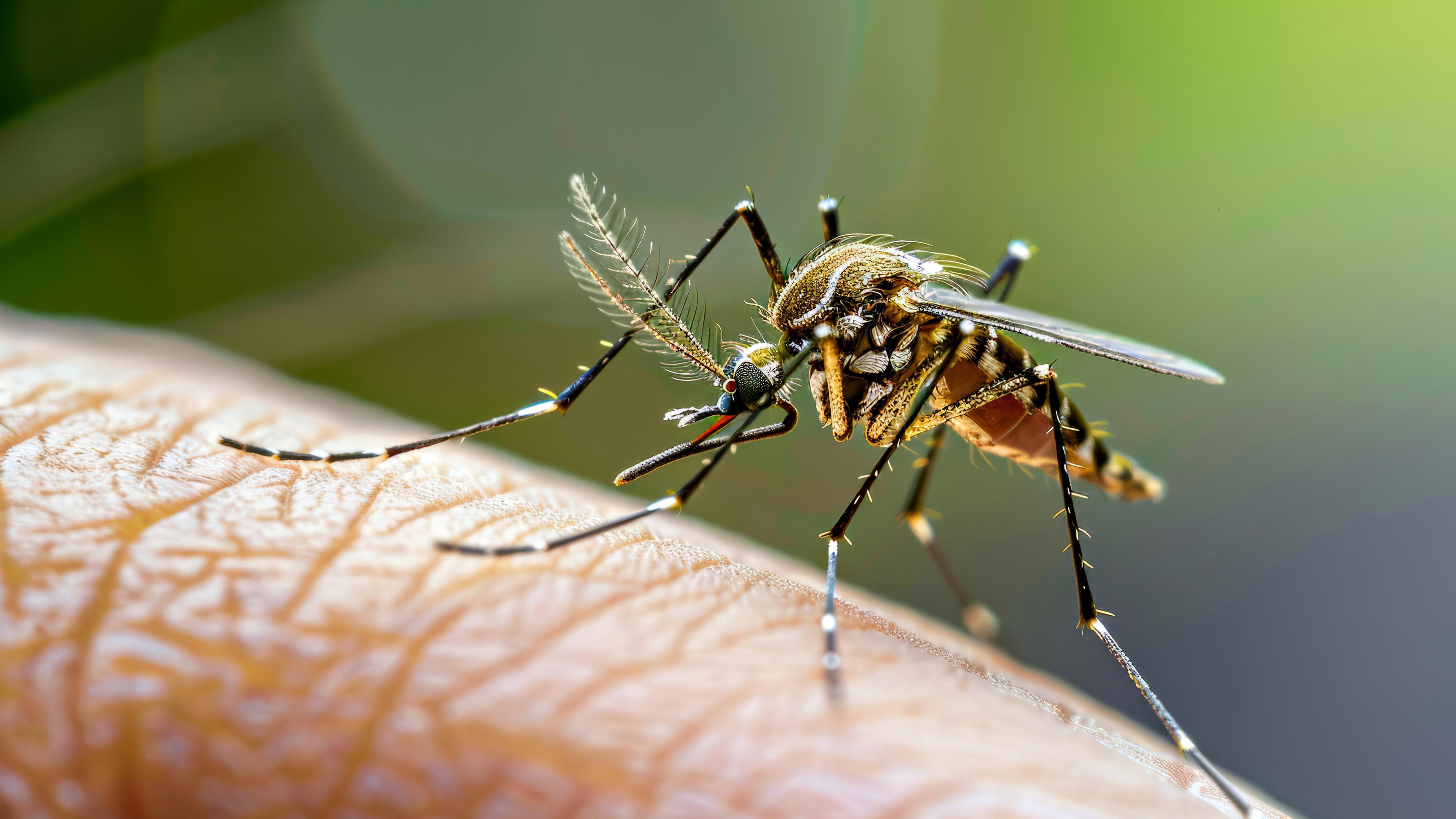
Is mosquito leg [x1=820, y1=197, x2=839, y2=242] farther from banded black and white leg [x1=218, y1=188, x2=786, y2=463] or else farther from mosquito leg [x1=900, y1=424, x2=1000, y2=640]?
mosquito leg [x1=900, y1=424, x2=1000, y2=640]

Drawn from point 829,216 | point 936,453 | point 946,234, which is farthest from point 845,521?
point 946,234

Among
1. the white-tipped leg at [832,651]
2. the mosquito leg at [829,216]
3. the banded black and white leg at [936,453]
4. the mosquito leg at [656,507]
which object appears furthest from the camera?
the banded black and white leg at [936,453]

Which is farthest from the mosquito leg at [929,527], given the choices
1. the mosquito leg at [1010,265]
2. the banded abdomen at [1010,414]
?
the mosquito leg at [1010,265]

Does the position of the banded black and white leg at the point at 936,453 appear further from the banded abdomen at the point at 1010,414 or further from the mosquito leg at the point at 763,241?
the mosquito leg at the point at 763,241

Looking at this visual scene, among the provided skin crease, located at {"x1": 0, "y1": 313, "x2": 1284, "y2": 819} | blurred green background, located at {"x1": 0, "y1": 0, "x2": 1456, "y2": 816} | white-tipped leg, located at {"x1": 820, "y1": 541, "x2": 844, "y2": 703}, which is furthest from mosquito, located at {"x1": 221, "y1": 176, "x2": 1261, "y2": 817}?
blurred green background, located at {"x1": 0, "y1": 0, "x2": 1456, "y2": 816}

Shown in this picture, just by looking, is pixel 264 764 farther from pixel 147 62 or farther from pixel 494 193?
pixel 494 193

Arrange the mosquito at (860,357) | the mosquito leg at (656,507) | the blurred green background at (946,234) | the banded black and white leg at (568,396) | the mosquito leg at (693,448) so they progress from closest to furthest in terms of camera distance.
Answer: the mosquito leg at (656,507)
the banded black and white leg at (568,396)
the mosquito leg at (693,448)
the mosquito at (860,357)
the blurred green background at (946,234)

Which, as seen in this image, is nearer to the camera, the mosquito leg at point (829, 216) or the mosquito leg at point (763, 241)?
the mosquito leg at point (763, 241)
